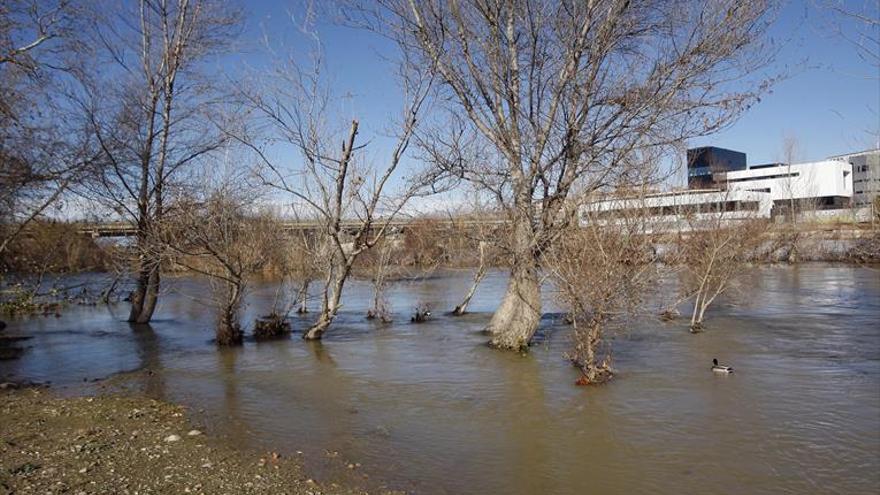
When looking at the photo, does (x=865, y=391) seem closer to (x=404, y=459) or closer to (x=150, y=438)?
(x=404, y=459)

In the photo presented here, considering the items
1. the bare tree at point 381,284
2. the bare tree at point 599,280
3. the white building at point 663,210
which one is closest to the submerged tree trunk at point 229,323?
the bare tree at point 381,284

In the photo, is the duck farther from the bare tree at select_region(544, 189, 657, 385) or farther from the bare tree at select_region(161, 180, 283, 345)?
the bare tree at select_region(161, 180, 283, 345)

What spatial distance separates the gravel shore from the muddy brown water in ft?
2.27

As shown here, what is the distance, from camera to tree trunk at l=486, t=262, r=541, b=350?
13.2m

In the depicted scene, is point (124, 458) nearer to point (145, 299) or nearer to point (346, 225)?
point (346, 225)

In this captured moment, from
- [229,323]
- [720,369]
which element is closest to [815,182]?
[720,369]

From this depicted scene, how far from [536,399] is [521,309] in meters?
4.17

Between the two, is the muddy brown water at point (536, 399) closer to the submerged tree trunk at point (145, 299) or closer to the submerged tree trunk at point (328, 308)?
the submerged tree trunk at point (328, 308)

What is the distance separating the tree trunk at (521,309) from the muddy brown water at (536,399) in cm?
42

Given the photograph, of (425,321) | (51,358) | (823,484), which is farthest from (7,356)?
(823,484)

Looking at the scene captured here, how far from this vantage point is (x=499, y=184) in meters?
13.7

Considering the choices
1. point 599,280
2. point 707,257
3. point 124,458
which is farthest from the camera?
point 707,257

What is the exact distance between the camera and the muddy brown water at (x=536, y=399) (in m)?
6.64

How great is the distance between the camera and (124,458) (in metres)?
6.33
